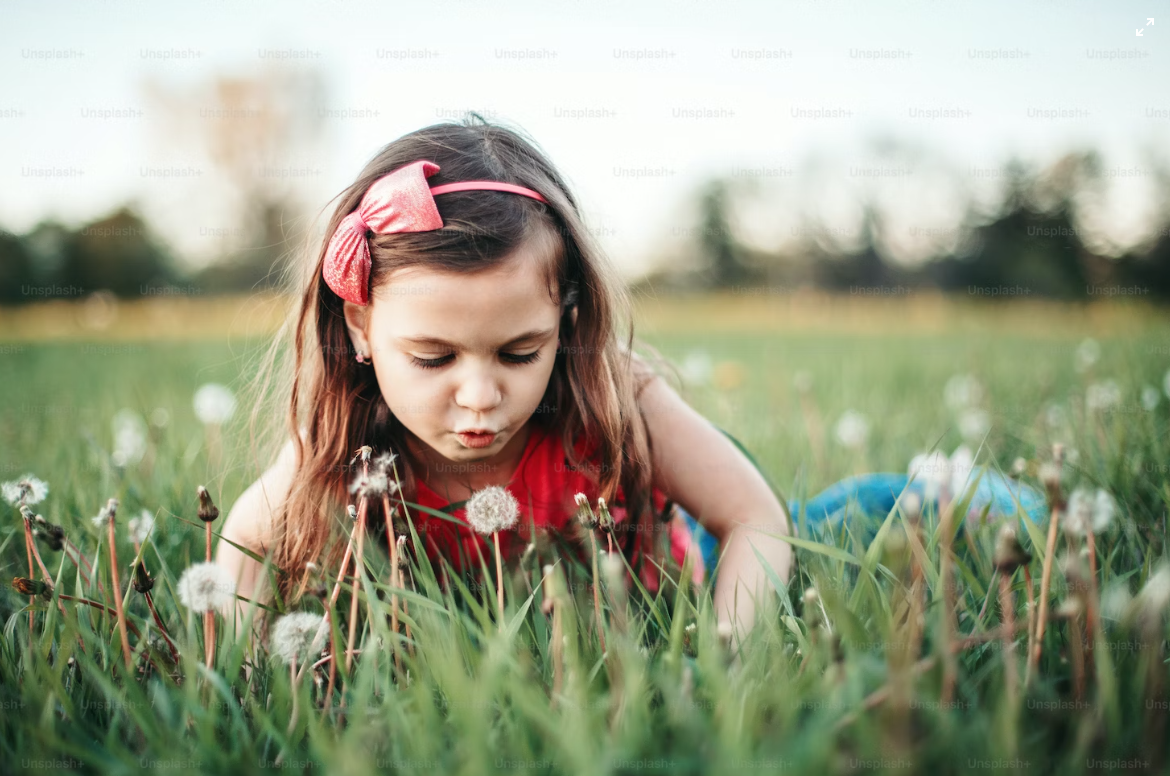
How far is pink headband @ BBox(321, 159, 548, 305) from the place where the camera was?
153 centimetres

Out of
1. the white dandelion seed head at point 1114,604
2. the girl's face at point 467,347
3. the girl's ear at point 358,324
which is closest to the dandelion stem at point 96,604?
the girl's face at point 467,347

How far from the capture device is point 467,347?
4.65 ft

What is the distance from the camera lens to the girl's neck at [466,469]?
1888 mm

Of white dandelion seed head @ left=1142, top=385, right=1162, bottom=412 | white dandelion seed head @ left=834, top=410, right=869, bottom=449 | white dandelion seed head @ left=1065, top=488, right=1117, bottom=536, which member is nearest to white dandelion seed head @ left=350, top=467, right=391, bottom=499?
white dandelion seed head @ left=1065, top=488, right=1117, bottom=536

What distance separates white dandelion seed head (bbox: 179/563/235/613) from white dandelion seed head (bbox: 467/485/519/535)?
34 centimetres

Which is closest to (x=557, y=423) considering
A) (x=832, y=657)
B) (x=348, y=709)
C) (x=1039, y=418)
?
(x=348, y=709)

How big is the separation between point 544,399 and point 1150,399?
1938mm

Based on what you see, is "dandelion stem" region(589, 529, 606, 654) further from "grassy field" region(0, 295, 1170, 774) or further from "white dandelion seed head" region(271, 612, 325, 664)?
"white dandelion seed head" region(271, 612, 325, 664)

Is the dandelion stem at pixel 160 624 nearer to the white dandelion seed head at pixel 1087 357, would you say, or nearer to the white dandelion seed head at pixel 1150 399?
the white dandelion seed head at pixel 1150 399

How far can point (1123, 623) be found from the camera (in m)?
0.98

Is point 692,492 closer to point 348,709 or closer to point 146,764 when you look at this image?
point 348,709

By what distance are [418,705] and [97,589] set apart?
0.78 metres

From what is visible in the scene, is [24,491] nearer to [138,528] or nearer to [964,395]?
[138,528]

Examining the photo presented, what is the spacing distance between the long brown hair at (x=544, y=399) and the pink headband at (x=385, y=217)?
21 mm
